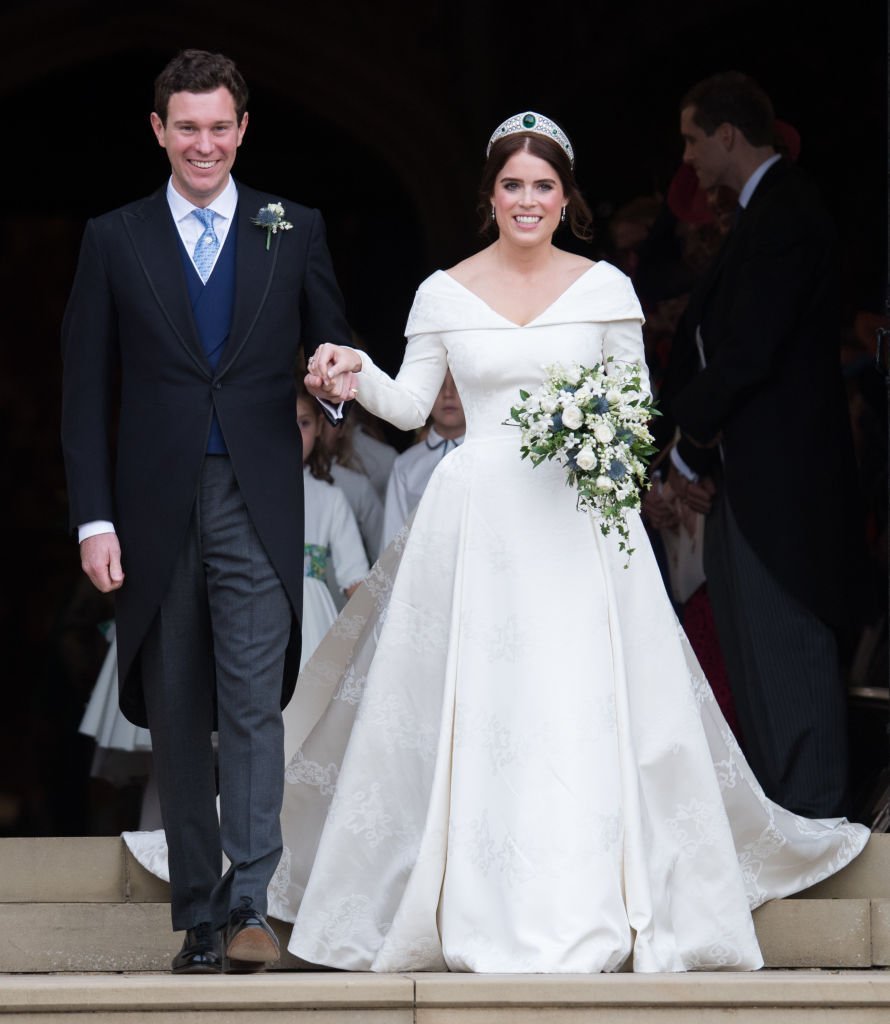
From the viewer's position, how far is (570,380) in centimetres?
506

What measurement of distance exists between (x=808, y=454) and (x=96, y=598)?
385 centimetres

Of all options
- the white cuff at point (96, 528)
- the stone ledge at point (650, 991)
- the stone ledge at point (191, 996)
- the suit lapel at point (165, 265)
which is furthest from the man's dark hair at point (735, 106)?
the stone ledge at point (191, 996)

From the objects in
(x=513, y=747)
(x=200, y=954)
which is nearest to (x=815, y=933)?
(x=513, y=747)

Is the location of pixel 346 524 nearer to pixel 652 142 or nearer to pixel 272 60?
pixel 652 142

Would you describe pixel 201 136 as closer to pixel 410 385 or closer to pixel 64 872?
pixel 410 385

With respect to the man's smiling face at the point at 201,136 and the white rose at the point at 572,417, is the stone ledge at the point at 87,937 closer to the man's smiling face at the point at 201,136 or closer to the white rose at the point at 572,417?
the white rose at the point at 572,417

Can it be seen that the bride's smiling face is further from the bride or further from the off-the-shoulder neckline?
the off-the-shoulder neckline

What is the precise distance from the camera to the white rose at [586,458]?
4.91 metres

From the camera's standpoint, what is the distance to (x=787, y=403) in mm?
6582

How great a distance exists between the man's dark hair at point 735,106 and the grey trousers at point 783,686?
126cm

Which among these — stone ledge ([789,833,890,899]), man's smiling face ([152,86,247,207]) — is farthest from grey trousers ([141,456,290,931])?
stone ledge ([789,833,890,899])

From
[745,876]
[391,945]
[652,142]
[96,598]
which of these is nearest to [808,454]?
[745,876]

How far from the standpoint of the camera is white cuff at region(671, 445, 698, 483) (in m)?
6.76

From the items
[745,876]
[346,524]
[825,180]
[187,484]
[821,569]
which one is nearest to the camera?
[187,484]
